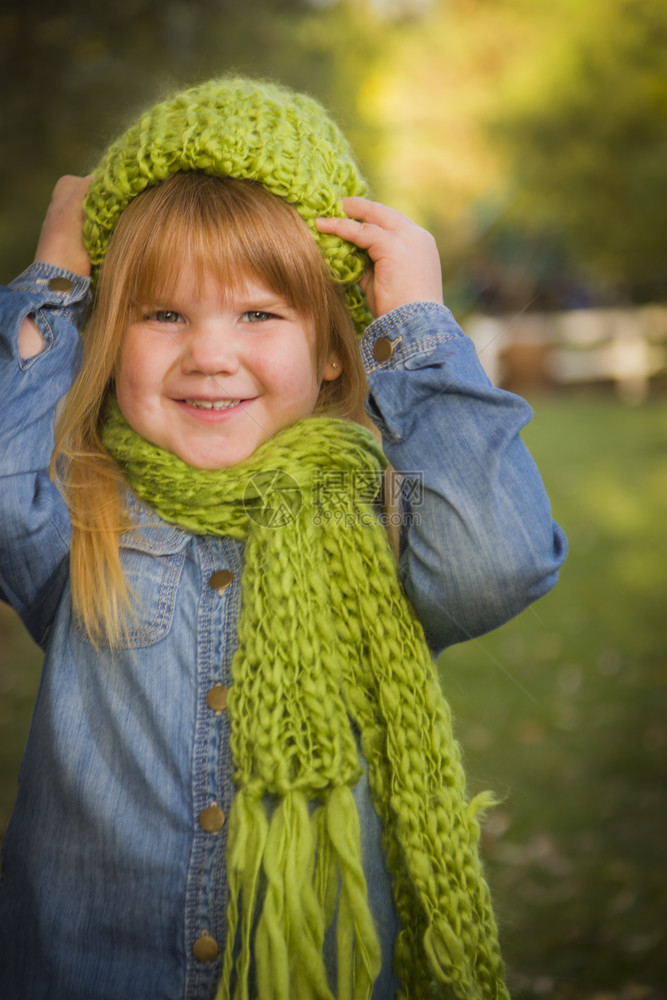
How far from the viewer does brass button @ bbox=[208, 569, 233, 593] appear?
49.0 inches

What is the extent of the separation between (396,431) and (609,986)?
1.86 meters

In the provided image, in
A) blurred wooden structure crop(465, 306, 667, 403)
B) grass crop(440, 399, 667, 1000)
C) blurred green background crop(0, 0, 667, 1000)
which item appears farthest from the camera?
blurred wooden structure crop(465, 306, 667, 403)

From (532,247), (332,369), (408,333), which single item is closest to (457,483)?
(408,333)

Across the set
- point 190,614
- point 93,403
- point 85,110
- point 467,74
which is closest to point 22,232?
point 85,110

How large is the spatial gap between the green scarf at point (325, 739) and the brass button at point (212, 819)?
0.08ft

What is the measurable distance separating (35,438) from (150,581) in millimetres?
270

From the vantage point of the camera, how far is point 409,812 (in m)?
1.13

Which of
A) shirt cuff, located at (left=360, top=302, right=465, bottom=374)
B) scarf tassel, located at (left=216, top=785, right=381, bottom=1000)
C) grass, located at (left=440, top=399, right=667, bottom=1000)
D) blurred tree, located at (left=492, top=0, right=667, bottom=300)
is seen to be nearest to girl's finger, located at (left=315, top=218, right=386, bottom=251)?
shirt cuff, located at (left=360, top=302, right=465, bottom=374)

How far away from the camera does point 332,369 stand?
1397 mm

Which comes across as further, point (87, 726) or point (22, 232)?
point (22, 232)

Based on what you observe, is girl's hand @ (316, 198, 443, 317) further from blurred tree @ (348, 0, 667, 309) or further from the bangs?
blurred tree @ (348, 0, 667, 309)

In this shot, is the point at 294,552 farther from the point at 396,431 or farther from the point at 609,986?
the point at 609,986

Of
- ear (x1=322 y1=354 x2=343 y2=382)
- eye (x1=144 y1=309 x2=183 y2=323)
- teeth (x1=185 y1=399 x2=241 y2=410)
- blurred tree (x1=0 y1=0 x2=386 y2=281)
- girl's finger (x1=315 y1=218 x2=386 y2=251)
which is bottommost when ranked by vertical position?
teeth (x1=185 y1=399 x2=241 y2=410)

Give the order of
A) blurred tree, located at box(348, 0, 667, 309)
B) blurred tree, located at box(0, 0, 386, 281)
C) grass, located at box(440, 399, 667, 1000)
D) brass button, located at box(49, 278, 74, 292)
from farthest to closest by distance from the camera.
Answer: blurred tree, located at box(348, 0, 667, 309), blurred tree, located at box(0, 0, 386, 281), grass, located at box(440, 399, 667, 1000), brass button, located at box(49, 278, 74, 292)
